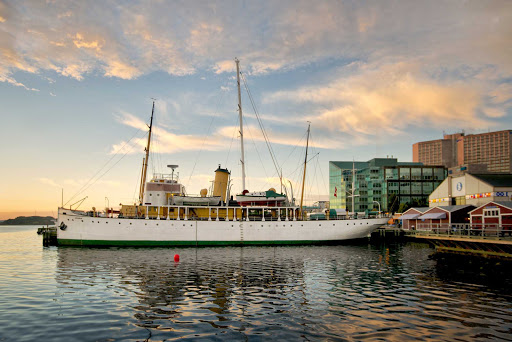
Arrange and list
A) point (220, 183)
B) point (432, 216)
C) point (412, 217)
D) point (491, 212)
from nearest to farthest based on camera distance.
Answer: point (491, 212) < point (220, 183) < point (432, 216) < point (412, 217)

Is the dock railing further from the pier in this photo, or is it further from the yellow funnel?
the yellow funnel

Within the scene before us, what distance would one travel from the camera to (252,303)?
14430 mm

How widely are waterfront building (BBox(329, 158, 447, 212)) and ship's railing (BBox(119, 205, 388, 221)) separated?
2320 inches

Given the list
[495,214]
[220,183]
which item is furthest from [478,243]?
[220,183]

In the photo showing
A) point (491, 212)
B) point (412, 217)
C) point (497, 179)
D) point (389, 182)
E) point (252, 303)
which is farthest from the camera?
point (389, 182)

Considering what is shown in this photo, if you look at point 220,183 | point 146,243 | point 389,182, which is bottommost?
point 146,243

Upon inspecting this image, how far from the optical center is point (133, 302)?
47.9ft

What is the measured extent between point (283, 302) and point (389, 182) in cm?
10250

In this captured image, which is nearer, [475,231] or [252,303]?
[252,303]

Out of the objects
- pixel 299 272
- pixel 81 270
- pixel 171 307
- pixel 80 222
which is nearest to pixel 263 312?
pixel 171 307

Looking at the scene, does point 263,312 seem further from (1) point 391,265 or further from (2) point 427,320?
(1) point 391,265

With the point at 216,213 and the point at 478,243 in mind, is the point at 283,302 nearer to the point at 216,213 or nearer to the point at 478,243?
the point at 478,243

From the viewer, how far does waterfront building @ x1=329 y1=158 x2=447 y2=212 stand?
10681cm

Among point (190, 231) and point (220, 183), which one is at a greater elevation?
point (220, 183)
